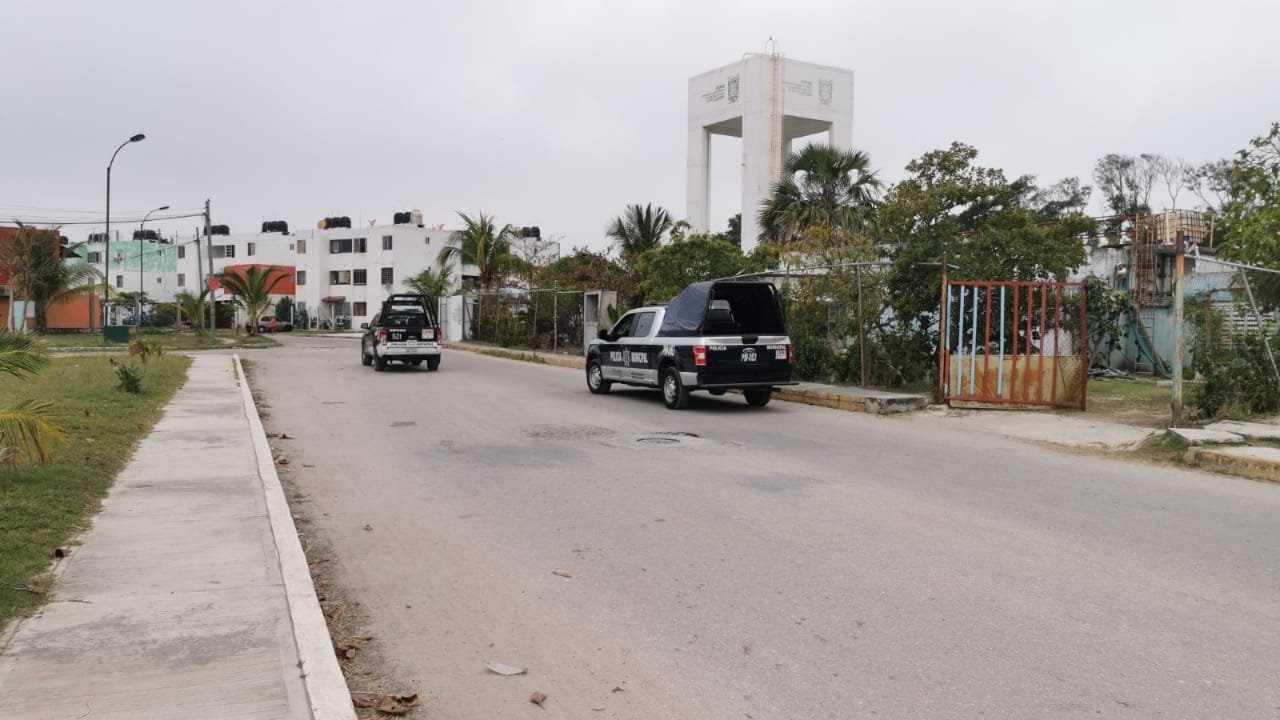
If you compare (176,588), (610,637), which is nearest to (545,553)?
(610,637)

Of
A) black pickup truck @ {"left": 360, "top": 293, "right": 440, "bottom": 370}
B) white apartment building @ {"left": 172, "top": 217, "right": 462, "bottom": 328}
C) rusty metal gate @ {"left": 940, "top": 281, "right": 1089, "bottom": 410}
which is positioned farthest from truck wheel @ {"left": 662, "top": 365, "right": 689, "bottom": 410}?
white apartment building @ {"left": 172, "top": 217, "right": 462, "bottom": 328}

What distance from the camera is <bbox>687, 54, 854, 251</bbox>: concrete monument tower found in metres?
43.2

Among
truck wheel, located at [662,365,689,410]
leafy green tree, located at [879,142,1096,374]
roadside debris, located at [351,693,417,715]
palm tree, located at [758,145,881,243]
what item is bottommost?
roadside debris, located at [351,693,417,715]

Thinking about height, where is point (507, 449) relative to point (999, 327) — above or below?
below

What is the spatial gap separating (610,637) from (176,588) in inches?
100

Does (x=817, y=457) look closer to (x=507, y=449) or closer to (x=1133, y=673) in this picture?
(x=507, y=449)

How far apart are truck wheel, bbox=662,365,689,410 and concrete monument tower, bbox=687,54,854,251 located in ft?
91.1

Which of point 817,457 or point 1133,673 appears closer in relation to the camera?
point 1133,673

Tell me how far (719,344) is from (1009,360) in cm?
476

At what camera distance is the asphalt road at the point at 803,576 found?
422 cm

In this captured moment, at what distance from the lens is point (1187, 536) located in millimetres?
7062

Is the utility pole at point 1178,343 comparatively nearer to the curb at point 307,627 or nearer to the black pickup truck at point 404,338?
the curb at point 307,627

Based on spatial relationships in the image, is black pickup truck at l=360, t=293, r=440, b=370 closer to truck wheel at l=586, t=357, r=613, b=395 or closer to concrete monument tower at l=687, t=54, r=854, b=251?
truck wheel at l=586, t=357, r=613, b=395

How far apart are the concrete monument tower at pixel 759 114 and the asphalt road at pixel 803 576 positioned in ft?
110
